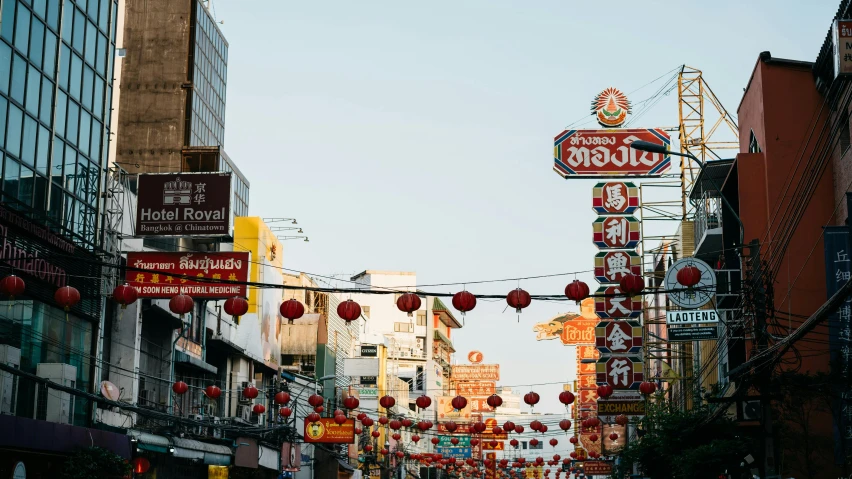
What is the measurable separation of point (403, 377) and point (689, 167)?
225 ft

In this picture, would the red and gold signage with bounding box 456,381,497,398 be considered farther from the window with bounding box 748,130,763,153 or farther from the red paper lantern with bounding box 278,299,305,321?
the red paper lantern with bounding box 278,299,305,321

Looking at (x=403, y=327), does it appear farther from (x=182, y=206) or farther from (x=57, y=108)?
(x=57, y=108)

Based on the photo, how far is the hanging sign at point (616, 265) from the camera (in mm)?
45656

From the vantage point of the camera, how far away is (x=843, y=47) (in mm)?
18281

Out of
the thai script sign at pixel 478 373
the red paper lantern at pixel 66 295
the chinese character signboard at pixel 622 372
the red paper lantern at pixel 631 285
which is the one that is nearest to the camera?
the red paper lantern at pixel 66 295

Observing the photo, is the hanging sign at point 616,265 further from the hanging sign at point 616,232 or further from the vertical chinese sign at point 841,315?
the vertical chinese sign at point 841,315

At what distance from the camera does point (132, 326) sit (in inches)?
1571

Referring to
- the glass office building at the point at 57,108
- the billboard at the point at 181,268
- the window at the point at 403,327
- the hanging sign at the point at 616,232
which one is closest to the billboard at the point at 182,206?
the glass office building at the point at 57,108

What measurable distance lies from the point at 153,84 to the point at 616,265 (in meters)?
44.0

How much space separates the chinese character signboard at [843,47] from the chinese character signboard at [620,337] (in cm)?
2888

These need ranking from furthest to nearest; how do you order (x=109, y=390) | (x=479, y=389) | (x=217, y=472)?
(x=479, y=389), (x=217, y=472), (x=109, y=390)

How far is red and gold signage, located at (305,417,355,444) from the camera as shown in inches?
2055

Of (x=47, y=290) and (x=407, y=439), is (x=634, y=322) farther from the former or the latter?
(x=407, y=439)

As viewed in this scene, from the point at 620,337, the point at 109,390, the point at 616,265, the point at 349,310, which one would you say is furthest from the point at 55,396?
the point at 620,337
